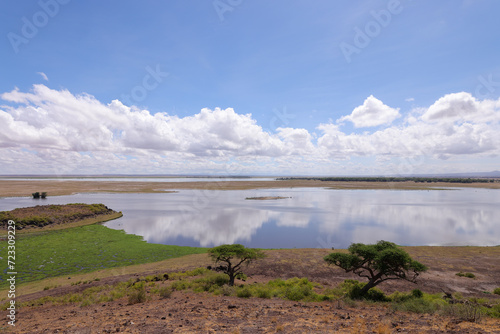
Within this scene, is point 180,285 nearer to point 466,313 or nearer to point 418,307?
point 418,307

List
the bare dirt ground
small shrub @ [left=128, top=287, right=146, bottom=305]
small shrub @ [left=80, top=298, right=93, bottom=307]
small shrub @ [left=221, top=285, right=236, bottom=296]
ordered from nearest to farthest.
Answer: the bare dirt ground
small shrub @ [left=128, top=287, right=146, bottom=305]
small shrub @ [left=80, top=298, right=93, bottom=307]
small shrub @ [left=221, top=285, right=236, bottom=296]

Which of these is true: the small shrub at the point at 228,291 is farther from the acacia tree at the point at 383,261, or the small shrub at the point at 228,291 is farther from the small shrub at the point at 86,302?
the small shrub at the point at 86,302

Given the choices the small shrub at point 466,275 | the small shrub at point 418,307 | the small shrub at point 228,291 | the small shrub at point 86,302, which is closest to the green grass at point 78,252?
the small shrub at point 86,302

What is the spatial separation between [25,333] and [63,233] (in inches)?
1324

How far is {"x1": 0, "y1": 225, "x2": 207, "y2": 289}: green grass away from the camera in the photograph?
2348 cm

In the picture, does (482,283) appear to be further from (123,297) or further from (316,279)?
(123,297)

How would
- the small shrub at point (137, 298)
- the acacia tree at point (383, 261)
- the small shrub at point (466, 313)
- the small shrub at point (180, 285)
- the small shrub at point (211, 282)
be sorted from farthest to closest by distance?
the small shrub at point (180, 285) → the small shrub at point (211, 282) → the acacia tree at point (383, 261) → the small shrub at point (137, 298) → the small shrub at point (466, 313)

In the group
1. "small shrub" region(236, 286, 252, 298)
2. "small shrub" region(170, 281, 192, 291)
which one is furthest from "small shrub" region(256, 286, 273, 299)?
"small shrub" region(170, 281, 192, 291)

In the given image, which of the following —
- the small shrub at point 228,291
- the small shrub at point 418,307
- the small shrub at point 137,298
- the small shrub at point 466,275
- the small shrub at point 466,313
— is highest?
the small shrub at point 466,313

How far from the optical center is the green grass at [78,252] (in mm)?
23484

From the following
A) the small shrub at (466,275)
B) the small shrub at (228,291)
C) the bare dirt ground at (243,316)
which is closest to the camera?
the bare dirt ground at (243,316)

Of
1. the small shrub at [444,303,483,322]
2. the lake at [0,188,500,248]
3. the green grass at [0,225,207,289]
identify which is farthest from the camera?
the lake at [0,188,500,248]

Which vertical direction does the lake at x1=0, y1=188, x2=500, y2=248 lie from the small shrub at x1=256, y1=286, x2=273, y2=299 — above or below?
below

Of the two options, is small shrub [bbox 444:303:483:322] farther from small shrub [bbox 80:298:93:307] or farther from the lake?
the lake
